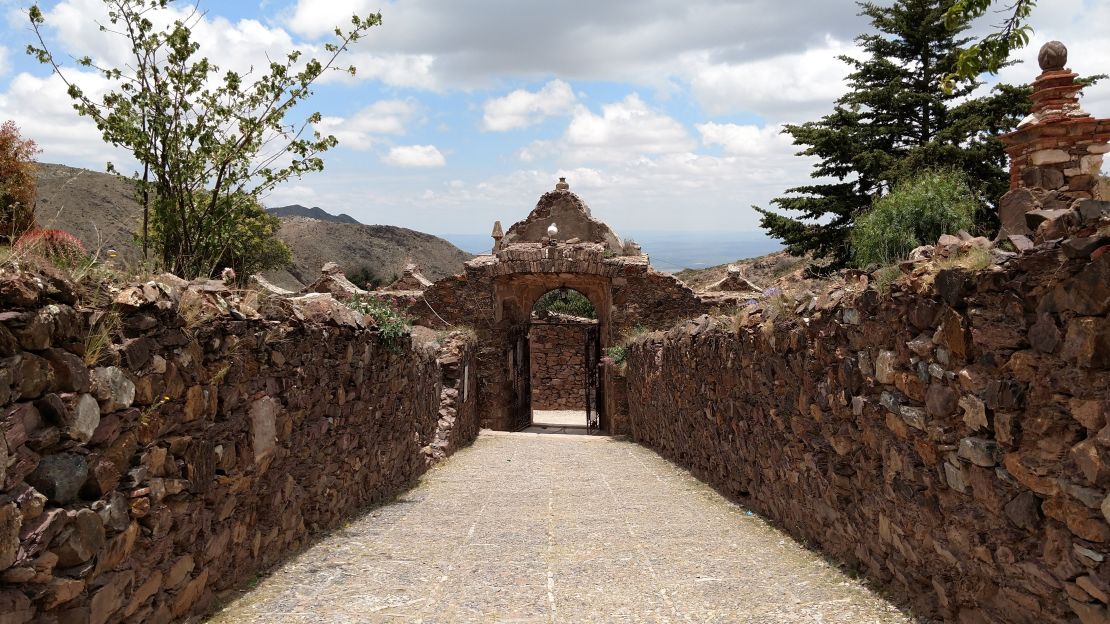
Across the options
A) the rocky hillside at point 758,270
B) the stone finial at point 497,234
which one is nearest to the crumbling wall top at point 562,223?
the stone finial at point 497,234

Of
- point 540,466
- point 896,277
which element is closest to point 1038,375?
point 896,277

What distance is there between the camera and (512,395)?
20297 millimetres

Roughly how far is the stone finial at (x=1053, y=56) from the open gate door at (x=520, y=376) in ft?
41.3

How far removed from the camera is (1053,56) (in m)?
11.4

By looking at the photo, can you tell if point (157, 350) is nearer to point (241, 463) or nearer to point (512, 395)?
point (241, 463)

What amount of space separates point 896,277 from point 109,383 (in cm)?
414

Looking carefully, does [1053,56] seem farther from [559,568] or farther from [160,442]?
[160,442]

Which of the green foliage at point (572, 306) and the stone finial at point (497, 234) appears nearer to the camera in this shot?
the stone finial at point (497, 234)

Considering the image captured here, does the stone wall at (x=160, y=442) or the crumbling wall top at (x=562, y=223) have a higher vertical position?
the crumbling wall top at (x=562, y=223)

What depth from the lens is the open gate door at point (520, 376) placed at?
20.3 m

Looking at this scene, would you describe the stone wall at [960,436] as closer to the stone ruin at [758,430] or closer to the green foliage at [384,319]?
the stone ruin at [758,430]

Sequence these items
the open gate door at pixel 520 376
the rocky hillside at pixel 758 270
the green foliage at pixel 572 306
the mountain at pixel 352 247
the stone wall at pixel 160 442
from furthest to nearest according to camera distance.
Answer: the mountain at pixel 352 247, the rocky hillside at pixel 758 270, the green foliage at pixel 572 306, the open gate door at pixel 520 376, the stone wall at pixel 160 442

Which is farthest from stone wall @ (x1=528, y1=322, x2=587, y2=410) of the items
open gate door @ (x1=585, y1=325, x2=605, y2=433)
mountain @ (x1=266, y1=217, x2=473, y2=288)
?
mountain @ (x1=266, y1=217, x2=473, y2=288)

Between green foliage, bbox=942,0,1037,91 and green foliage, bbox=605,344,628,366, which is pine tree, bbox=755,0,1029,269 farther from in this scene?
green foliage, bbox=942,0,1037,91
